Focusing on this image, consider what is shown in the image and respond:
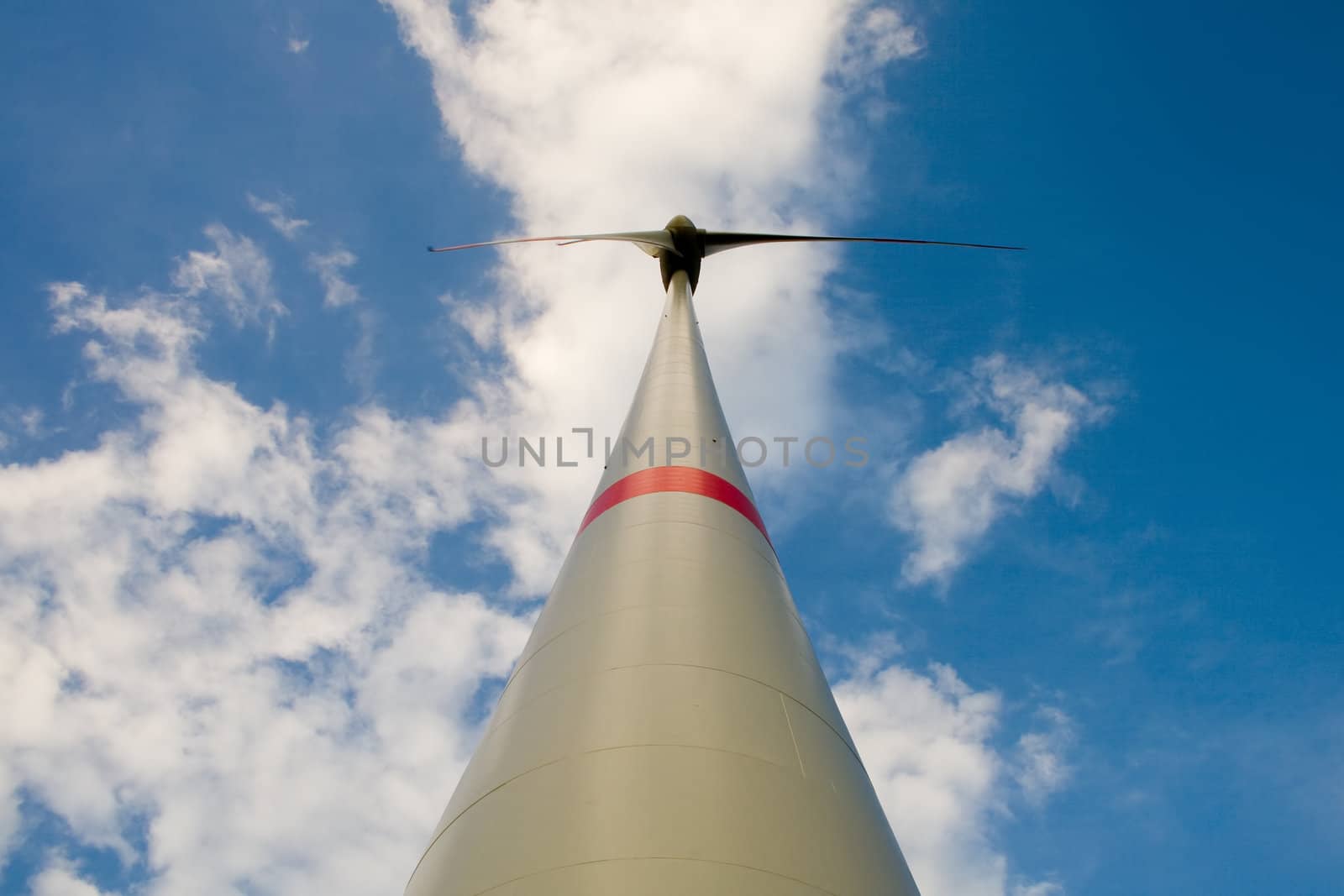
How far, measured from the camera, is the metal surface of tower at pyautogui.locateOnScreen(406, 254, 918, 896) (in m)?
3.58

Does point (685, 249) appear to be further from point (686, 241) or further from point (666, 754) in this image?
point (666, 754)

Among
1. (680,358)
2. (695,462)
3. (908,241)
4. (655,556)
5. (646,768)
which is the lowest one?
(646,768)

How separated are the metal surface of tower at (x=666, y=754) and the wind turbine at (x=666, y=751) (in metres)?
0.01

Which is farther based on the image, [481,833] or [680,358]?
[680,358]

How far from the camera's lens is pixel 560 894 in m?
3.38

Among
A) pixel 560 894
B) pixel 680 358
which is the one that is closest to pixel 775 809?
pixel 560 894

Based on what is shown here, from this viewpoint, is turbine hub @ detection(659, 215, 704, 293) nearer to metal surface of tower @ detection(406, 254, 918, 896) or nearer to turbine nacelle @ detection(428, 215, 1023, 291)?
turbine nacelle @ detection(428, 215, 1023, 291)

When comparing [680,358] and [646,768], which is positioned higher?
[680,358]

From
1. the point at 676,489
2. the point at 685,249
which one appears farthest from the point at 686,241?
the point at 676,489

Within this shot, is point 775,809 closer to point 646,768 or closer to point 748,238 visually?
point 646,768

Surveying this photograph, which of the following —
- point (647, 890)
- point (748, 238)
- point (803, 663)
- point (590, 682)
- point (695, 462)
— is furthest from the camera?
point (748, 238)

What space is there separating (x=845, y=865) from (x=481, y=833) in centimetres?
171

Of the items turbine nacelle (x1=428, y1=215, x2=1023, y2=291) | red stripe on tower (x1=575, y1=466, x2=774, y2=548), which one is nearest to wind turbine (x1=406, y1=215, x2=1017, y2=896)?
red stripe on tower (x1=575, y1=466, x2=774, y2=548)

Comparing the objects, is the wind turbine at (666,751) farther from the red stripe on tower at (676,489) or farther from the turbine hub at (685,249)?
the turbine hub at (685,249)
